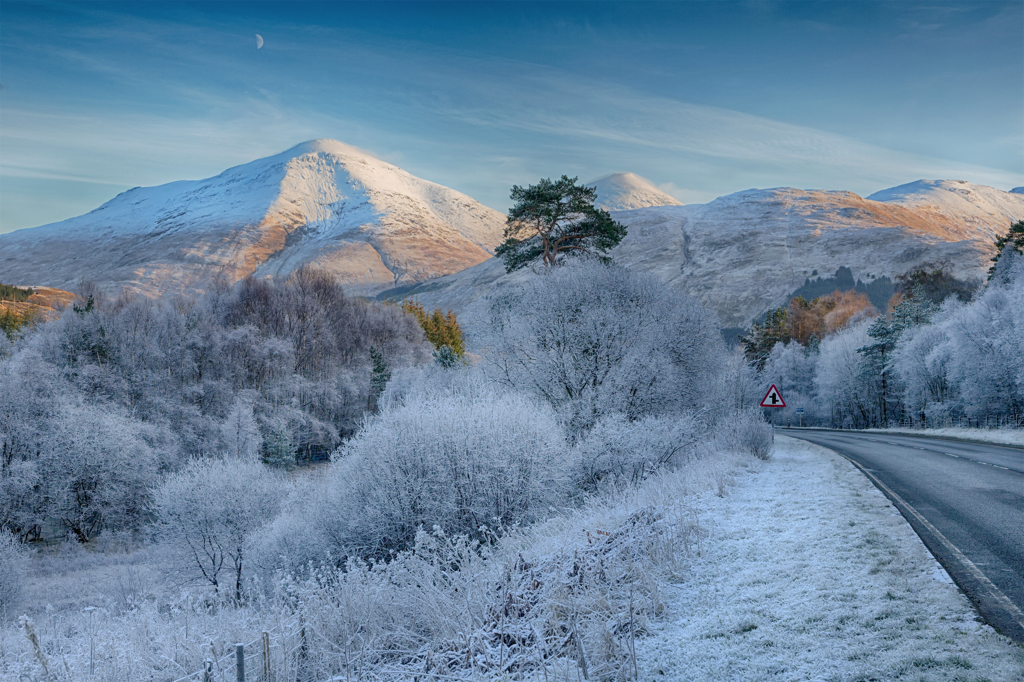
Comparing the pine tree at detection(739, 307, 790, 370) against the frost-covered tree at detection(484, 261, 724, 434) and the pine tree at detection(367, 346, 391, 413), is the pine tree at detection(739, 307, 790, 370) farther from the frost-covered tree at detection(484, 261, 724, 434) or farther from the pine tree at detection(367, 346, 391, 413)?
the frost-covered tree at detection(484, 261, 724, 434)

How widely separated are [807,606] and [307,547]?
15.2 m

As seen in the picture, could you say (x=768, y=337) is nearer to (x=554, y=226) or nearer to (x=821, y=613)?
(x=554, y=226)

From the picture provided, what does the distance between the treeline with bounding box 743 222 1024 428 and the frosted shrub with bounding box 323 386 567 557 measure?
3360cm

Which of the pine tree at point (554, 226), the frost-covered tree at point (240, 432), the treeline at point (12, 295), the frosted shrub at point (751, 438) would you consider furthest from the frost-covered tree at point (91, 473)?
the treeline at point (12, 295)

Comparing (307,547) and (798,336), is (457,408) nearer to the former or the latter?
(307,547)

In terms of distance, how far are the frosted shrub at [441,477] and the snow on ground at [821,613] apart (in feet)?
24.8

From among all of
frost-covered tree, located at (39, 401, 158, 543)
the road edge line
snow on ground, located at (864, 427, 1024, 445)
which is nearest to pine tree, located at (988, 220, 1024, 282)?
snow on ground, located at (864, 427, 1024, 445)

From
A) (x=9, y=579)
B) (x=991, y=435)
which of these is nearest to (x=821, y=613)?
(x=9, y=579)

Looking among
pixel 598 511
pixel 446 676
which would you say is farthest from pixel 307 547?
pixel 446 676

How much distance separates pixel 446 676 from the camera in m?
5.78

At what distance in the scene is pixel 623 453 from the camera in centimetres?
1966

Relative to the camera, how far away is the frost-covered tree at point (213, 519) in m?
25.8

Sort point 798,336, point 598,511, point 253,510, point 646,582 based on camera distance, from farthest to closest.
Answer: point 798,336 → point 253,510 → point 598,511 → point 646,582

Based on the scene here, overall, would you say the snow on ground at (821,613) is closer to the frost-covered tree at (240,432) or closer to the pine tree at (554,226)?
the pine tree at (554,226)
